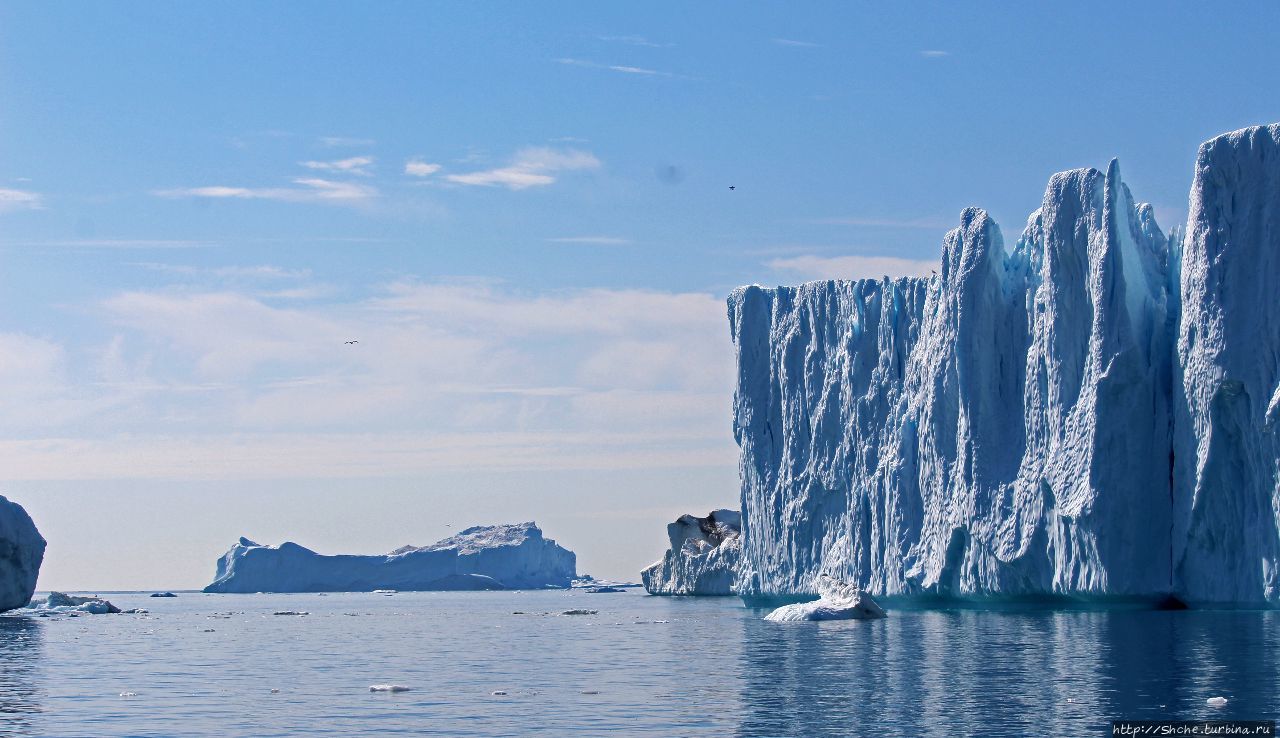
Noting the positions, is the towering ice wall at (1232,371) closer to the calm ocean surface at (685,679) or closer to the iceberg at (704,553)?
the calm ocean surface at (685,679)

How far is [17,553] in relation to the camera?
52750 millimetres

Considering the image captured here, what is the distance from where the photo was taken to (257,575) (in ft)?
502

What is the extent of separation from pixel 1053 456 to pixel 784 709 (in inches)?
977

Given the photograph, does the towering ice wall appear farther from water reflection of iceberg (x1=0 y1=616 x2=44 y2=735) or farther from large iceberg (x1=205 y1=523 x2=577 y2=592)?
large iceberg (x1=205 y1=523 x2=577 y2=592)

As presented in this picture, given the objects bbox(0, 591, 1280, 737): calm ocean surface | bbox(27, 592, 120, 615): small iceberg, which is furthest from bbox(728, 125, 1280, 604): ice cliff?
bbox(27, 592, 120, 615): small iceberg

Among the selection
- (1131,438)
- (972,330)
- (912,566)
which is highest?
(972,330)

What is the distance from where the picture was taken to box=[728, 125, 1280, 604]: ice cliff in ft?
125

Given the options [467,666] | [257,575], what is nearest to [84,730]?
[467,666]

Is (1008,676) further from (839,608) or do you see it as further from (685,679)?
(839,608)

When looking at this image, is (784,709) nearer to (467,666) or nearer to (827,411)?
(467,666)

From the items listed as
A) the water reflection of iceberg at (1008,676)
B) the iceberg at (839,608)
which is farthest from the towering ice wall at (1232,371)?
the iceberg at (839,608)

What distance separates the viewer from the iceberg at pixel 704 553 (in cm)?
8762

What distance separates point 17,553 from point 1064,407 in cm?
3586

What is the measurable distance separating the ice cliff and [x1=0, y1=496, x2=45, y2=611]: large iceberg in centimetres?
2820
